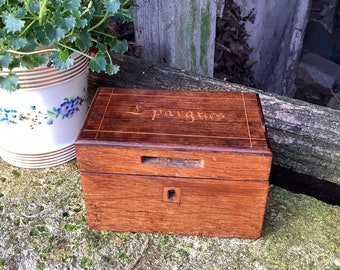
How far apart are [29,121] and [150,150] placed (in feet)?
1.40

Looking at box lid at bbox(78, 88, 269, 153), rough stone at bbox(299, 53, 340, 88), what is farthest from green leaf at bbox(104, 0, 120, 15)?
rough stone at bbox(299, 53, 340, 88)

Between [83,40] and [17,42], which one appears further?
[83,40]

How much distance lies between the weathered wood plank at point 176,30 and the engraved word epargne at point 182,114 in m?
0.65

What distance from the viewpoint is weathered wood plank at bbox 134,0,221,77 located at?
1720 mm

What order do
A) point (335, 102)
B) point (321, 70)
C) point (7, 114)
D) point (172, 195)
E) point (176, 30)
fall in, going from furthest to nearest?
point (321, 70) < point (335, 102) < point (176, 30) < point (7, 114) < point (172, 195)

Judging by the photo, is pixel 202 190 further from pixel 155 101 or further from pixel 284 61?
pixel 284 61

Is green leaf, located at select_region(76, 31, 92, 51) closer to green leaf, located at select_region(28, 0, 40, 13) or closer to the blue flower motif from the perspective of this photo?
green leaf, located at select_region(28, 0, 40, 13)

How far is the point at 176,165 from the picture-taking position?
1077mm

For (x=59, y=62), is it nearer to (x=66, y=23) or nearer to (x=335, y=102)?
(x=66, y=23)

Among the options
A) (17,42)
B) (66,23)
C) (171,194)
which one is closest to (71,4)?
(66,23)

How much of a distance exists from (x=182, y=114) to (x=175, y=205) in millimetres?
236

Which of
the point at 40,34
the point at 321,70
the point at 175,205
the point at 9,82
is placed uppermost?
the point at 40,34

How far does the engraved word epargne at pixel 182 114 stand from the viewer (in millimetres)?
1157

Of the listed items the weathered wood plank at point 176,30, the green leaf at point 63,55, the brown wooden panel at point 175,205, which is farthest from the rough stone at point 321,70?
the green leaf at point 63,55
